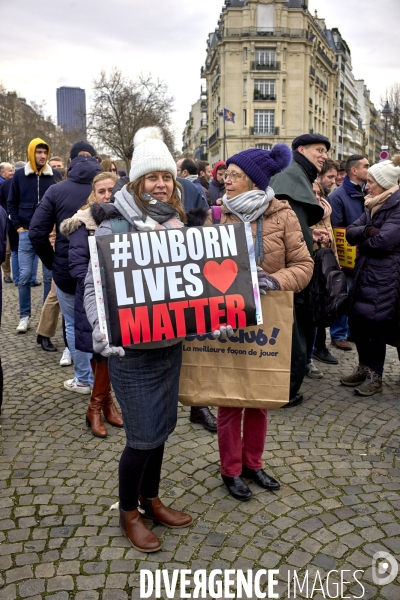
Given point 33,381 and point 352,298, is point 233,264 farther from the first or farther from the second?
point 33,381

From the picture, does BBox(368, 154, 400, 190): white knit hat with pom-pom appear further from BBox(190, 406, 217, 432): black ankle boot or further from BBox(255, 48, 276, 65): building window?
BBox(255, 48, 276, 65): building window

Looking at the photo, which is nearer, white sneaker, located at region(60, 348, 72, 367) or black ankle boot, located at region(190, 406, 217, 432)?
black ankle boot, located at region(190, 406, 217, 432)

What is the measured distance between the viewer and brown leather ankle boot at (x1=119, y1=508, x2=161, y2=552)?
2893mm

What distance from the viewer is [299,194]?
4.39 metres

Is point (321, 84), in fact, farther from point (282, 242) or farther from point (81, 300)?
point (282, 242)

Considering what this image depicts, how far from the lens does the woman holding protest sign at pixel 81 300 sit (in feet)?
14.0

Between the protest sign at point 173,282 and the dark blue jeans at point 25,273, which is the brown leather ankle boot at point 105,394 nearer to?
the protest sign at point 173,282

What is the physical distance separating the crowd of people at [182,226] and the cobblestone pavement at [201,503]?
0.18 metres

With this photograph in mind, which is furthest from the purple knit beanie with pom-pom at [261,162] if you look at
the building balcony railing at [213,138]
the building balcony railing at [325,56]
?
the building balcony railing at [325,56]

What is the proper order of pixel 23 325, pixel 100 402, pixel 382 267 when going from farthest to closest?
1. pixel 23 325
2. pixel 382 267
3. pixel 100 402

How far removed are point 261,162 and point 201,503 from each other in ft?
7.02

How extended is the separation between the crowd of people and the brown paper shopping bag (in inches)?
6.4

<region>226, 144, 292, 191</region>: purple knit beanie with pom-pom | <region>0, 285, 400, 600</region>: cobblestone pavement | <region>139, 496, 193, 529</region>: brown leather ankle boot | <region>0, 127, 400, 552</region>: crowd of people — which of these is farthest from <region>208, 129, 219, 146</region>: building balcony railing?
<region>139, 496, 193, 529</region>: brown leather ankle boot

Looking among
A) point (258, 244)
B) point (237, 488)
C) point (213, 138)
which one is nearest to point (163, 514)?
point (237, 488)
